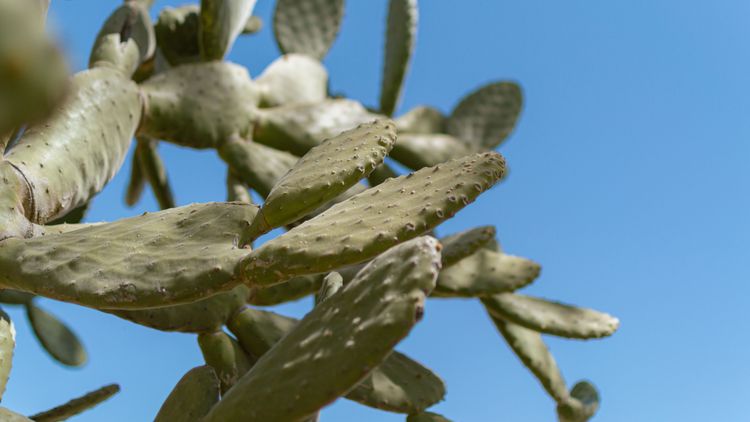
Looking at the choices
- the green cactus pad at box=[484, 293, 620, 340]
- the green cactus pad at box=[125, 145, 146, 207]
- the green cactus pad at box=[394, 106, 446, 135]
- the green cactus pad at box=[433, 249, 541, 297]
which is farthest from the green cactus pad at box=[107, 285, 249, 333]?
the green cactus pad at box=[125, 145, 146, 207]

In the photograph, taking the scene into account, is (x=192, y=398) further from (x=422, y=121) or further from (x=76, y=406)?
(x=422, y=121)

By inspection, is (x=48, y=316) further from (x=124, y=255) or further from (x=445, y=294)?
(x=124, y=255)

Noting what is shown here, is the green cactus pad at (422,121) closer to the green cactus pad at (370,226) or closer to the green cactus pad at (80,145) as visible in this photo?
the green cactus pad at (80,145)

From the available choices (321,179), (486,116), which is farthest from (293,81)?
(321,179)

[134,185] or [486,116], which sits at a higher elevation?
[134,185]

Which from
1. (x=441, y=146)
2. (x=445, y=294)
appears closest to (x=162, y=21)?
(x=441, y=146)

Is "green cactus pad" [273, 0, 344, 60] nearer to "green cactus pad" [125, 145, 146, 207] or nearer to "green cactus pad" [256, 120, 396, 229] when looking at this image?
"green cactus pad" [125, 145, 146, 207]
